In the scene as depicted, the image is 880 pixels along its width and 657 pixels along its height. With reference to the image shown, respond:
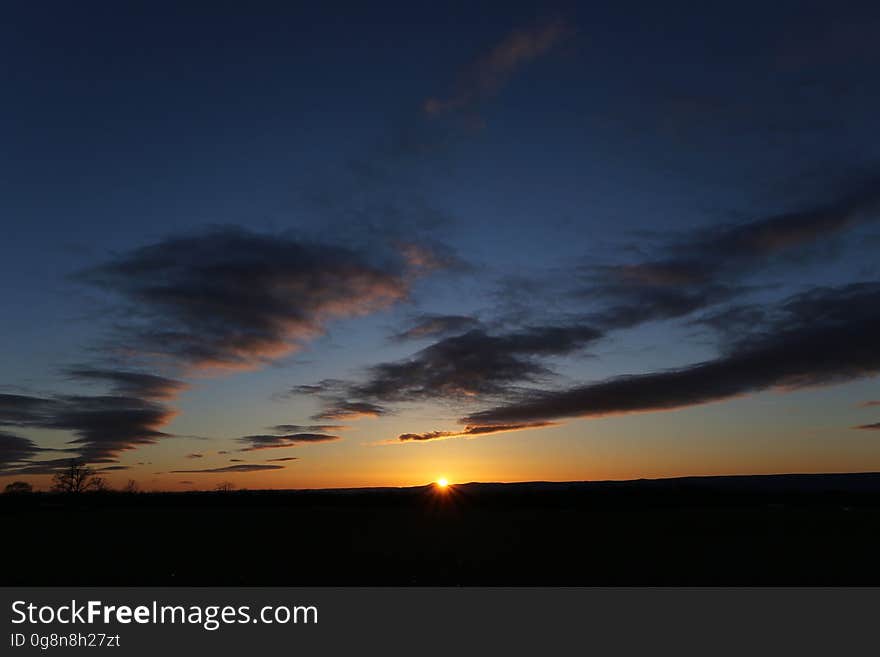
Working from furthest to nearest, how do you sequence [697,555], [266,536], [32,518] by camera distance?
[32,518] → [266,536] → [697,555]

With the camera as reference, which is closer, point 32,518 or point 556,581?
point 556,581

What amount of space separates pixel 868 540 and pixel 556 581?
22289mm

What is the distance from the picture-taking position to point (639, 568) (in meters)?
30.7

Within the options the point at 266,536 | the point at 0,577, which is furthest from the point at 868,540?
the point at 0,577

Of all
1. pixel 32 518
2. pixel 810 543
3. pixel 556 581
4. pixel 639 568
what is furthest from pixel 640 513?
pixel 32 518

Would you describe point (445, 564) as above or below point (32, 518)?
below

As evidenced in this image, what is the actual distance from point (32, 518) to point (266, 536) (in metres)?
28.4

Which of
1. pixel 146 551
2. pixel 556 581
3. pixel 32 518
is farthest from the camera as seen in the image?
pixel 32 518
